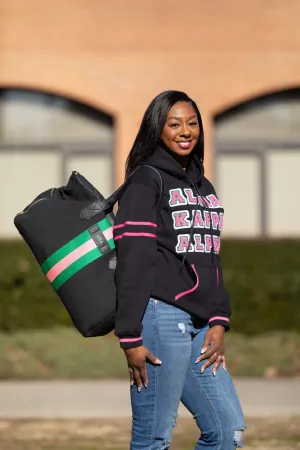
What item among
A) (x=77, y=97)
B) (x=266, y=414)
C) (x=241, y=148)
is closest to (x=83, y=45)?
(x=77, y=97)

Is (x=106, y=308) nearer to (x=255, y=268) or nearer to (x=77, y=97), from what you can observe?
(x=255, y=268)

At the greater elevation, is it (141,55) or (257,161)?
(141,55)

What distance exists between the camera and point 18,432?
757 cm

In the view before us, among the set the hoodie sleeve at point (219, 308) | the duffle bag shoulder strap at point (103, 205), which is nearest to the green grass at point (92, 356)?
the hoodie sleeve at point (219, 308)

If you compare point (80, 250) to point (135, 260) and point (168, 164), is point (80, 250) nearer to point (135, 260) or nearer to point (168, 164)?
point (135, 260)

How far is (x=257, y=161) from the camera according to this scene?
13.2 metres

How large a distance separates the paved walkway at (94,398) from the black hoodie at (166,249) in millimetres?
4056

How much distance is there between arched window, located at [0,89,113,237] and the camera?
43.2 ft

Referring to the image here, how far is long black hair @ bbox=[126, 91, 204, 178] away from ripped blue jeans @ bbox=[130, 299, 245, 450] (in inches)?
23.8

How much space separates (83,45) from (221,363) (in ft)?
29.4

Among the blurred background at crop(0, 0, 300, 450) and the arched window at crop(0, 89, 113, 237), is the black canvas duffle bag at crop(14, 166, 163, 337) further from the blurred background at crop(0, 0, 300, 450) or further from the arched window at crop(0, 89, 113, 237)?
the arched window at crop(0, 89, 113, 237)

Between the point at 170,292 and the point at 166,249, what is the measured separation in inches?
6.6

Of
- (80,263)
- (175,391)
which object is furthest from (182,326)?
(80,263)

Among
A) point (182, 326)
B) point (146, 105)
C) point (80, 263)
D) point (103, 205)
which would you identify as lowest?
point (182, 326)
